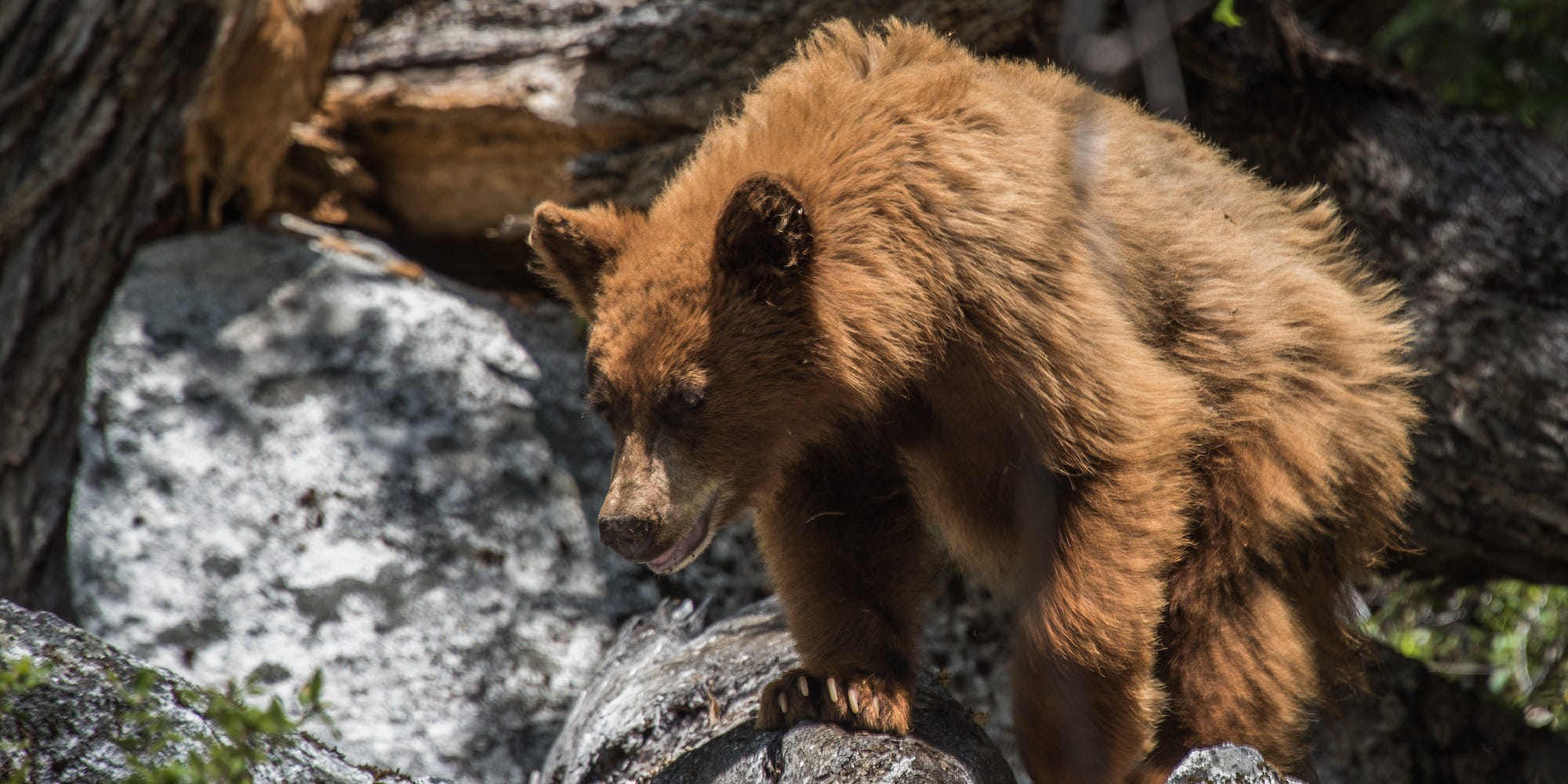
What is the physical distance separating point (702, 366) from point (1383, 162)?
10.9 ft

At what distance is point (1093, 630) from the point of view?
3.37 metres

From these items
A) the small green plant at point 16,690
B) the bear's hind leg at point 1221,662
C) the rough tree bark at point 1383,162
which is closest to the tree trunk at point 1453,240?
the rough tree bark at point 1383,162

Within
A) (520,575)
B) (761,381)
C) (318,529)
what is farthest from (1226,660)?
(318,529)

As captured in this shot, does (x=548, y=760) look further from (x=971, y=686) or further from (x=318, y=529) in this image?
(x=971, y=686)

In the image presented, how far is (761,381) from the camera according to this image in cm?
353

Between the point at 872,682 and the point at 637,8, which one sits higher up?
the point at 637,8

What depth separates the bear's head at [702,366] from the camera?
339 cm

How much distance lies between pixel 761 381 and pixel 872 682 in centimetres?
93

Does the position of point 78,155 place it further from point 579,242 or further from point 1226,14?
point 1226,14

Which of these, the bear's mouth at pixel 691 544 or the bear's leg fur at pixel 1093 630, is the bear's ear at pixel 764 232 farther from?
the bear's leg fur at pixel 1093 630

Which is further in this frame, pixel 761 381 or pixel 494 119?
pixel 494 119

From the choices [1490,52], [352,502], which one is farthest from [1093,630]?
[1490,52]

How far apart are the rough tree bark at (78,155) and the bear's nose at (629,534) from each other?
126 inches

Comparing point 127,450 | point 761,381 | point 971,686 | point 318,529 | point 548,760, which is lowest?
point 971,686
